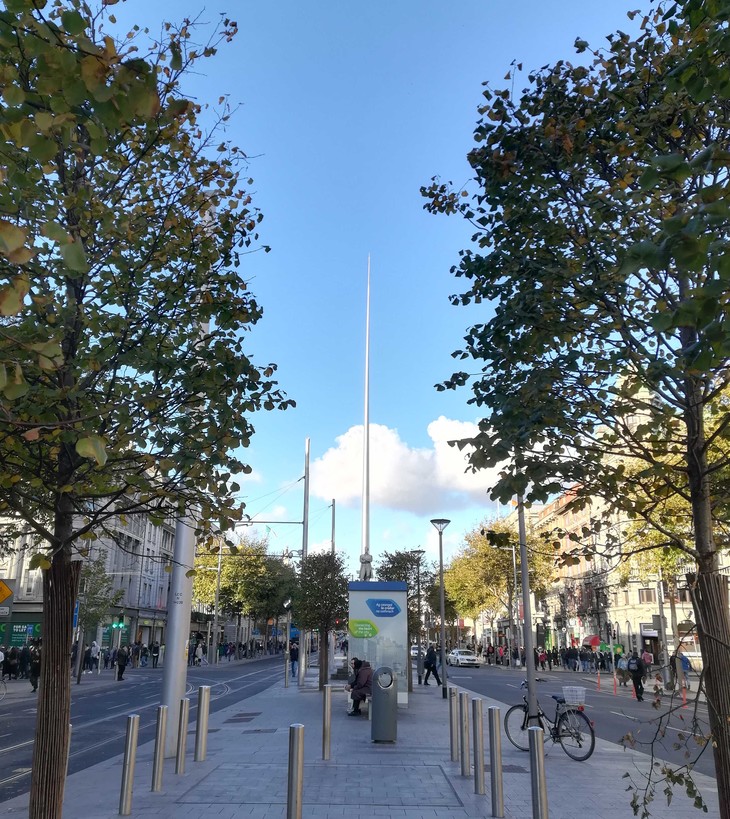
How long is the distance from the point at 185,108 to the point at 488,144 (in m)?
4.11

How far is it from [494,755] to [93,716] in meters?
15.3

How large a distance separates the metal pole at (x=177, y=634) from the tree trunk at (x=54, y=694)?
202 inches

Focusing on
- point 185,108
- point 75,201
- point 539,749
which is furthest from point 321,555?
point 185,108

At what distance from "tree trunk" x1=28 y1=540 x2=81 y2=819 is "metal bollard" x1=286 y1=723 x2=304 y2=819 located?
6.04 feet

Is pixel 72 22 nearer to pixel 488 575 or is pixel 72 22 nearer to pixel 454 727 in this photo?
pixel 454 727

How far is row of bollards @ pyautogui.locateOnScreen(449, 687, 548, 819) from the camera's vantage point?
6.62m

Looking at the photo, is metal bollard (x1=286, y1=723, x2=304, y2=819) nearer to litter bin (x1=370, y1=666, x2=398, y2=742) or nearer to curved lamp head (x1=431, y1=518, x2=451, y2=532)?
litter bin (x1=370, y1=666, x2=398, y2=742)

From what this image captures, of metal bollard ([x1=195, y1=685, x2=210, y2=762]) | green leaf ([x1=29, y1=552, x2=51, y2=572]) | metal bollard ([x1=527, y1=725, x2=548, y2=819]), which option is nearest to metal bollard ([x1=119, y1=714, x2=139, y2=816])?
metal bollard ([x1=195, y1=685, x2=210, y2=762])

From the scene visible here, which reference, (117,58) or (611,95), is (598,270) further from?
(117,58)

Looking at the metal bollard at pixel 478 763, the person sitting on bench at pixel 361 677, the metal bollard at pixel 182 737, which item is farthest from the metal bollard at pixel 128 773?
the person sitting on bench at pixel 361 677

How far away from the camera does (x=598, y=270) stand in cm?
553

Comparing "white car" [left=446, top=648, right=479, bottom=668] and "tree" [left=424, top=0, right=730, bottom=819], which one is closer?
"tree" [left=424, top=0, right=730, bottom=819]

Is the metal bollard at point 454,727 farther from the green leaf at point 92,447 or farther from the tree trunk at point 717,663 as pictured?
the green leaf at point 92,447

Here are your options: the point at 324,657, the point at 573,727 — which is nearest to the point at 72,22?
the point at 573,727
